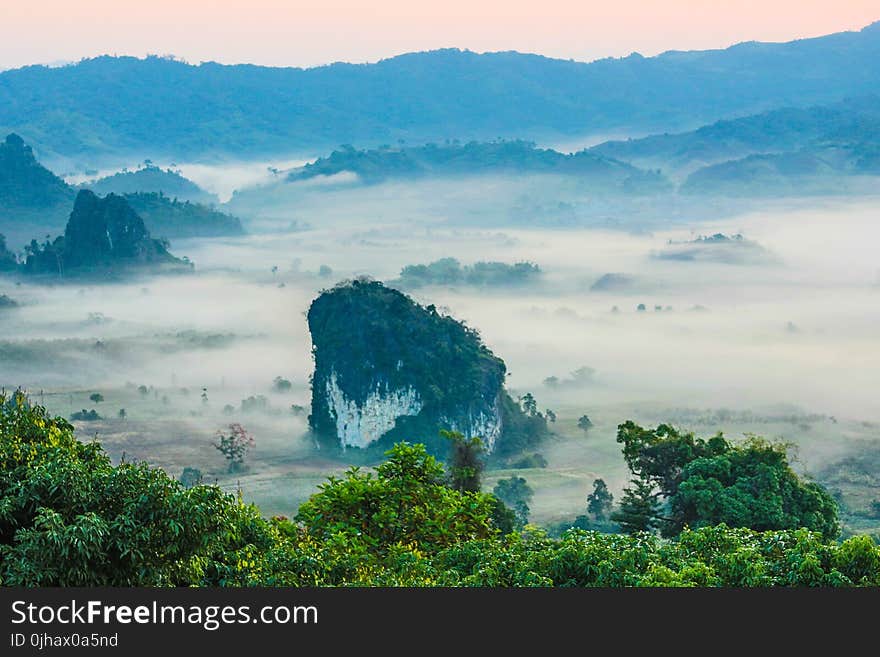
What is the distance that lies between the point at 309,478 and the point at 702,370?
67.4 metres

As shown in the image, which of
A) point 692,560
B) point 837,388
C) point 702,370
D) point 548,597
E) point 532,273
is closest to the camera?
point 548,597

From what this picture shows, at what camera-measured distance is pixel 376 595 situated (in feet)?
46.4

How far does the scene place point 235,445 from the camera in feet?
258

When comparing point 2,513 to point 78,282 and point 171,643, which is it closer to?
point 171,643

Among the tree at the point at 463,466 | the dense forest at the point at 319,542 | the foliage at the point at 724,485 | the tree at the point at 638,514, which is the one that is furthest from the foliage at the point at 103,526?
the tree at the point at 463,466

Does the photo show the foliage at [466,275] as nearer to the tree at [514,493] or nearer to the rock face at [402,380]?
the rock face at [402,380]

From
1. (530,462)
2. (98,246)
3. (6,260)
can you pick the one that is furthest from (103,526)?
(6,260)

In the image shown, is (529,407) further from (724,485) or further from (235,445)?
(724,485)

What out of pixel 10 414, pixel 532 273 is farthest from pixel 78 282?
pixel 10 414

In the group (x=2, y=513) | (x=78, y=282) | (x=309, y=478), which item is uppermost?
(x=78, y=282)

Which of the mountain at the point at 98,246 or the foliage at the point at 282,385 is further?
the mountain at the point at 98,246

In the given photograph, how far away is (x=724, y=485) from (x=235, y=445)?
4633 cm

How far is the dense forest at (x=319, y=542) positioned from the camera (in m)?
15.9

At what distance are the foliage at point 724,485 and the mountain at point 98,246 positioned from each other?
120 m
